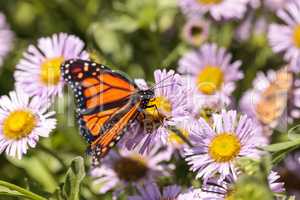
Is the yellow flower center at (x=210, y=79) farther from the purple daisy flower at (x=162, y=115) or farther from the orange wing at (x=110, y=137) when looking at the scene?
the orange wing at (x=110, y=137)

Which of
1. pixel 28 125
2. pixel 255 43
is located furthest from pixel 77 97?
pixel 255 43

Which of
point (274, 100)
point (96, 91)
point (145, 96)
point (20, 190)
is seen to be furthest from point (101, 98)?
point (274, 100)

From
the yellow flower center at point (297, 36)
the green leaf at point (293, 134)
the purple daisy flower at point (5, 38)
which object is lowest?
the green leaf at point (293, 134)

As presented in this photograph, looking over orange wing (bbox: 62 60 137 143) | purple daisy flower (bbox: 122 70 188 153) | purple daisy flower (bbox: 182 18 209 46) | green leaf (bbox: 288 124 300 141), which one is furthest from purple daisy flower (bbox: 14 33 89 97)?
green leaf (bbox: 288 124 300 141)

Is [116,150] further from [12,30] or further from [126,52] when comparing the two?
[12,30]

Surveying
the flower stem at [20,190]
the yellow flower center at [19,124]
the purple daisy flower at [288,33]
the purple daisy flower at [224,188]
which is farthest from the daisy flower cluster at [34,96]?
the purple daisy flower at [288,33]

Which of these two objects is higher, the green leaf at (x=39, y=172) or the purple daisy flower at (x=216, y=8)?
the purple daisy flower at (x=216, y=8)

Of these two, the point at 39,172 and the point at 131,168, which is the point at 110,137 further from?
the point at 39,172
